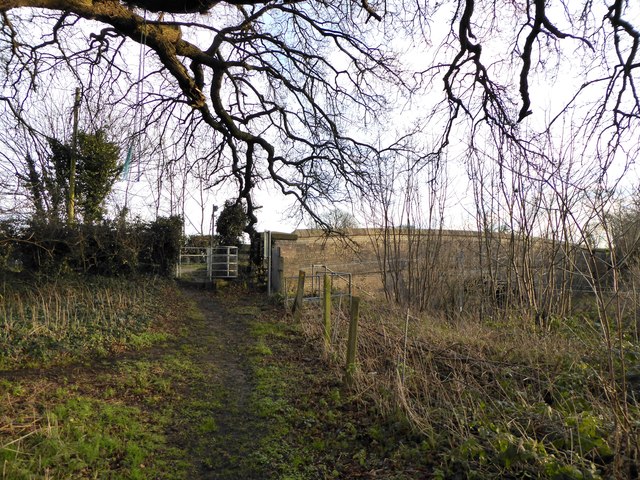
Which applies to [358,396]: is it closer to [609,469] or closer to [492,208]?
[609,469]

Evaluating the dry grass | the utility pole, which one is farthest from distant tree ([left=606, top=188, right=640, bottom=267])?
the utility pole

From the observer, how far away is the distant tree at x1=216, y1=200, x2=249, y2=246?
16781 millimetres

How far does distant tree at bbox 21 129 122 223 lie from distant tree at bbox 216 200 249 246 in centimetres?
407

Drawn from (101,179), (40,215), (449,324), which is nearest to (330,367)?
(449,324)

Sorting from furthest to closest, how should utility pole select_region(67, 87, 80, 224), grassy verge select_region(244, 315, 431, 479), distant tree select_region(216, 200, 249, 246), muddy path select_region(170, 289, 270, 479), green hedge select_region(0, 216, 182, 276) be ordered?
distant tree select_region(216, 200, 249, 246), utility pole select_region(67, 87, 80, 224), green hedge select_region(0, 216, 182, 276), muddy path select_region(170, 289, 270, 479), grassy verge select_region(244, 315, 431, 479)

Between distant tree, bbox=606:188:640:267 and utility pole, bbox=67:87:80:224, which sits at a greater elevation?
utility pole, bbox=67:87:80:224

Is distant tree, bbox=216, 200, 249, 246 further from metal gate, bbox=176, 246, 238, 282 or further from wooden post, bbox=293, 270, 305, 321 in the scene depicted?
wooden post, bbox=293, 270, 305, 321

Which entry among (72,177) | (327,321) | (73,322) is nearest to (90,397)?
(73,322)

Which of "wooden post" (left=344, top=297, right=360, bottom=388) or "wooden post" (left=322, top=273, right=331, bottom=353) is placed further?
"wooden post" (left=322, top=273, right=331, bottom=353)

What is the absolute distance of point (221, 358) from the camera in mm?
7047

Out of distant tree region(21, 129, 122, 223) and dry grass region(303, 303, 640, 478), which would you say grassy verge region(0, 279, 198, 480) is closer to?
dry grass region(303, 303, 640, 478)

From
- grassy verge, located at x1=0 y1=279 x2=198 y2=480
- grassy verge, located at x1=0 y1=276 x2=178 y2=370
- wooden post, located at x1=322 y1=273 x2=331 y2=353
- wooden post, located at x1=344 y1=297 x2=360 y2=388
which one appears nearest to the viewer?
grassy verge, located at x1=0 y1=279 x2=198 y2=480

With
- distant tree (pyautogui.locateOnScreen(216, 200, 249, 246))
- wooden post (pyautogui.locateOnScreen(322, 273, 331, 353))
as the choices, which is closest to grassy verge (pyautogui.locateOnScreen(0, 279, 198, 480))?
wooden post (pyautogui.locateOnScreen(322, 273, 331, 353))

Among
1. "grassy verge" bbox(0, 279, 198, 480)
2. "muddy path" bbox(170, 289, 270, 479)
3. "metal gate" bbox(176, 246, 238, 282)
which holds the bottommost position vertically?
"muddy path" bbox(170, 289, 270, 479)
